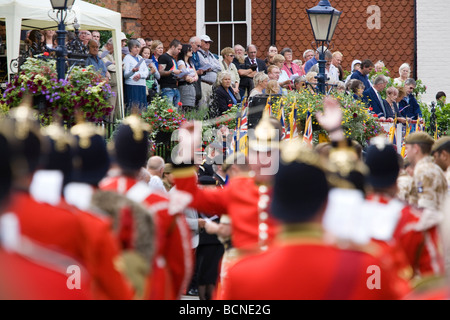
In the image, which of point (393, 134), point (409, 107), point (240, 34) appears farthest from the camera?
Result: point (240, 34)

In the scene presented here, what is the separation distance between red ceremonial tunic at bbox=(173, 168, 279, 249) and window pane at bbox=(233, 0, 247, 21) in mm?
17082

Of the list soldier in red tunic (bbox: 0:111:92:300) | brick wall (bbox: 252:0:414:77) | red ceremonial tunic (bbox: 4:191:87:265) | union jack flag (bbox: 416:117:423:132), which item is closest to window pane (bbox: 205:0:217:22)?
brick wall (bbox: 252:0:414:77)

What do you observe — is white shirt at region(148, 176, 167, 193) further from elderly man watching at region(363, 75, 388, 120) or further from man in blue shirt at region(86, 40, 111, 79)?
elderly man watching at region(363, 75, 388, 120)

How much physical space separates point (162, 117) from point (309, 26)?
33.4ft

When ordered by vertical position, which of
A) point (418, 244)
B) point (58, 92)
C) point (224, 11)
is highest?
point (224, 11)

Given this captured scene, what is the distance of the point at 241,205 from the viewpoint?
6.12 m

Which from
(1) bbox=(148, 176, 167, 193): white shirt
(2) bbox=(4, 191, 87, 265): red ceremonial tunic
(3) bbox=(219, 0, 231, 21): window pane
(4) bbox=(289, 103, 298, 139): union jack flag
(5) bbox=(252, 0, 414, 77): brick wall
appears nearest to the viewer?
(2) bbox=(4, 191, 87, 265): red ceremonial tunic

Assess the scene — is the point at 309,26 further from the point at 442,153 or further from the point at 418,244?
the point at 418,244

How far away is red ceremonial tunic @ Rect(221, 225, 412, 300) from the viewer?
3.47 meters

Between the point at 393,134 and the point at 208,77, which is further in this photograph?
the point at 208,77

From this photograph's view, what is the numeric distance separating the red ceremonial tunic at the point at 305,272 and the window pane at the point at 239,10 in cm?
1968

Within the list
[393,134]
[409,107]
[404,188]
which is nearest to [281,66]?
[409,107]

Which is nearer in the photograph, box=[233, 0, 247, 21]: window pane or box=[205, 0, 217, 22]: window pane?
box=[233, 0, 247, 21]: window pane

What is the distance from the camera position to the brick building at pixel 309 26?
72.6ft
